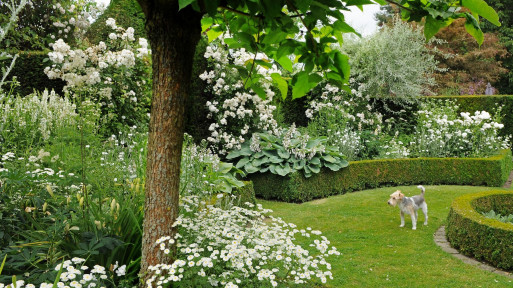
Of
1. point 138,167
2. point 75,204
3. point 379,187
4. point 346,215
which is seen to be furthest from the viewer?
point 379,187

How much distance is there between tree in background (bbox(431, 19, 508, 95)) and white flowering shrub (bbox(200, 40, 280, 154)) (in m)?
14.1

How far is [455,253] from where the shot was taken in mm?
4953

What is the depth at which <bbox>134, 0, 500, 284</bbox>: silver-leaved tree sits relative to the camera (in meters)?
1.60

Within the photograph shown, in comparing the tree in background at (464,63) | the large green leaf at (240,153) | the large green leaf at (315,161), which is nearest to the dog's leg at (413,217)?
the large green leaf at (315,161)

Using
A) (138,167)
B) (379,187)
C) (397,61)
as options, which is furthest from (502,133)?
(138,167)

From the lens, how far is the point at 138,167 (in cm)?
412

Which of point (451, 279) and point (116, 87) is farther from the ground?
point (116, 87)

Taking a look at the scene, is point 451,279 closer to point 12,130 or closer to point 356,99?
point 12,130

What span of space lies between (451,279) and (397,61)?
7.94 metres

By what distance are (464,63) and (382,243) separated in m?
18.8

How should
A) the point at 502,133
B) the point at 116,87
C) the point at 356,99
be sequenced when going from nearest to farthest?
the point at 116,87 < the point at 356,99 < the point at 502,133

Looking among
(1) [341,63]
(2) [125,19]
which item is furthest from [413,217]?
(2) [125,19]

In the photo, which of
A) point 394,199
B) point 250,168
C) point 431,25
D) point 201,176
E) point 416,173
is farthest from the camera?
point 416,173

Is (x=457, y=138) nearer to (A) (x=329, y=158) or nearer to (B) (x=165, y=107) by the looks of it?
(A) (x=329, y=158)
